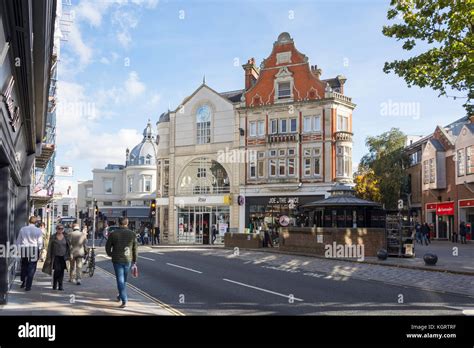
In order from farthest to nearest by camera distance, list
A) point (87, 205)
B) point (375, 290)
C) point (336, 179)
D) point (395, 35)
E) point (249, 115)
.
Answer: point (87, 205), point (249, 115), point (336, 179), point (395, 35), point (375, 290)

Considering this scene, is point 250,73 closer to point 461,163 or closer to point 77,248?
point 461,163

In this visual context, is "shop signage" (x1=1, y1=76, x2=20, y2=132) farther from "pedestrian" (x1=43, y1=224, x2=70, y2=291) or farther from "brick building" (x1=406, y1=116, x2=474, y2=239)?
"brick building" (x1=406, y1=116, x2=474, y2=239)

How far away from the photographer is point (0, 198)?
10.6 metres

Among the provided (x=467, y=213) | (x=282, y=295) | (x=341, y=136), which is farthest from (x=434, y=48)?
(x=467, y=213)

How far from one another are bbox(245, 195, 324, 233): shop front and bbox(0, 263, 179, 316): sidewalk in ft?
92.7

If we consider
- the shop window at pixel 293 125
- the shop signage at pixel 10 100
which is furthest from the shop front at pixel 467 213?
the shop signage at pixel 10 100

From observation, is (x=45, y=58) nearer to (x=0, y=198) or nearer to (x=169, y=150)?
(x=0, y=198)

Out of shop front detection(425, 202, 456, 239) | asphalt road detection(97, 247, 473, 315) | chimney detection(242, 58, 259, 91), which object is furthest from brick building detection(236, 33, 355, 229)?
asphalt road detection(97, 247, 473, 315)

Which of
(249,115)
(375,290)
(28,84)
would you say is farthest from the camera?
→ (249,115)

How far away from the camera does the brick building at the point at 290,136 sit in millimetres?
42188

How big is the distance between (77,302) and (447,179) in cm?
4410

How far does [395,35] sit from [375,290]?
8.80 meters

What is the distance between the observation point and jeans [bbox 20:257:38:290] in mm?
12711
